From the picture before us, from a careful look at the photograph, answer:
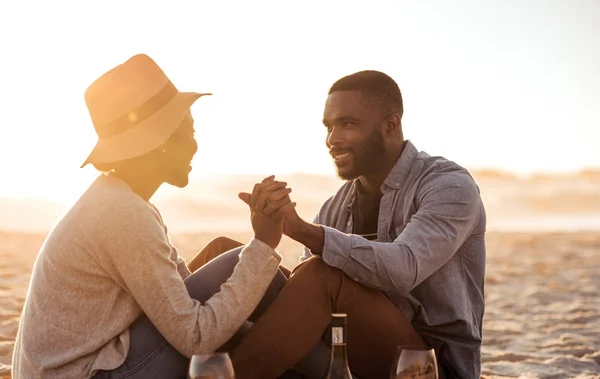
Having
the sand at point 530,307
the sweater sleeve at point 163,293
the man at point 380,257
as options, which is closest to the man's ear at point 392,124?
the man at point 380,257

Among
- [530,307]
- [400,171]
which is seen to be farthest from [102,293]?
[530,307]

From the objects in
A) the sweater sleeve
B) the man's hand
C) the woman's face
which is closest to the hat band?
the woman's face

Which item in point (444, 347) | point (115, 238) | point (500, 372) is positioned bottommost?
point (500, 372)

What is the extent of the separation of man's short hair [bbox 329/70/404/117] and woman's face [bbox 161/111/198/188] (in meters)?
1.41

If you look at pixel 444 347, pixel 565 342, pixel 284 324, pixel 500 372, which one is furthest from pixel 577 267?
pixel 284 324

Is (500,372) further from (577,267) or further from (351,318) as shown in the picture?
(577,267)

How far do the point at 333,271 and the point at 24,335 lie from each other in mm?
1355

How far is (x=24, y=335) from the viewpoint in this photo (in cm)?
315

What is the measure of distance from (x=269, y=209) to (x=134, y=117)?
70cm

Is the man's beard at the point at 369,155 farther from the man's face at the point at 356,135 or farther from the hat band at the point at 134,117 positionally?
the hat band at the point at 134,117

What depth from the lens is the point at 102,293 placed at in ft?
10.2

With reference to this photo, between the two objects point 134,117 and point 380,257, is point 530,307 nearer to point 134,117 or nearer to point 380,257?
point 380,257

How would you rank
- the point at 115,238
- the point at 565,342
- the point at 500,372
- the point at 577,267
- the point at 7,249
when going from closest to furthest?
the point at 115,238
the point at 500,372
the point at 565,342
the point at 577,267
the point at 7,249

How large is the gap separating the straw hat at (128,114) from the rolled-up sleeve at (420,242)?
0.92 meters
